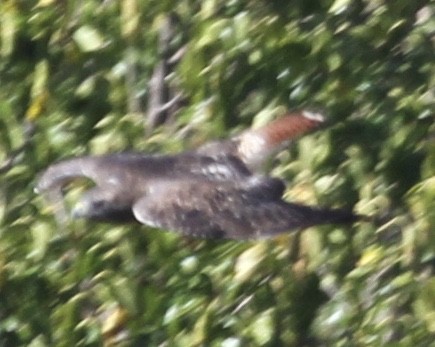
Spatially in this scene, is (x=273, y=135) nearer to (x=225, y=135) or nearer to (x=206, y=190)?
(x=206, y=190)

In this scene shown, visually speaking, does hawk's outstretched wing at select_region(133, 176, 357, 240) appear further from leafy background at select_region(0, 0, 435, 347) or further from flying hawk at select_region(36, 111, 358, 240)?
leafy background at select_region(0, 0, 435, 347)

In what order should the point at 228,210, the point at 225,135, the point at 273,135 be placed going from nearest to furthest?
1. the point at 228,210
2. the point at 273,135
3. the point at 225,135

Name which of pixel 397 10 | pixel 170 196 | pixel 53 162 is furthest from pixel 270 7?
pixel 170 196

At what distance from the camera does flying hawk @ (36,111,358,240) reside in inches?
101

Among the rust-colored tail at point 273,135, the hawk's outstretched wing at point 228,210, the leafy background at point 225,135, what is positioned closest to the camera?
the hawk's outstretched wing at point 228,210

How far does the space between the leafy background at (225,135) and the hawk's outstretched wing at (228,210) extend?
473 mm

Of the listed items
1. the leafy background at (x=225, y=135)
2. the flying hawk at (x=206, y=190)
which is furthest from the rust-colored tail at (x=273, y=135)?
the leafy background at (x=225, y=135)

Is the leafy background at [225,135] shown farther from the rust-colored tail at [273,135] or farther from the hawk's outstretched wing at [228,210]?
the hawk's outstretched wing at [228,210]

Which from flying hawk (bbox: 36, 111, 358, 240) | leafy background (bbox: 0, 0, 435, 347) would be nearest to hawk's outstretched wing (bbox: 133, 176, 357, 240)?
flying hawk (bbox: 36, 111, 358, 240)

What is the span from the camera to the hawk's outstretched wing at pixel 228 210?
2527 mm

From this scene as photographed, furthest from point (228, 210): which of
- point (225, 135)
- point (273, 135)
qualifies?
point (225, 135)

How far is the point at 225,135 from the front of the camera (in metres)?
3.29

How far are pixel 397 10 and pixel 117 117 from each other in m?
0.58

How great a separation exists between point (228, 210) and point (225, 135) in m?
0.68
